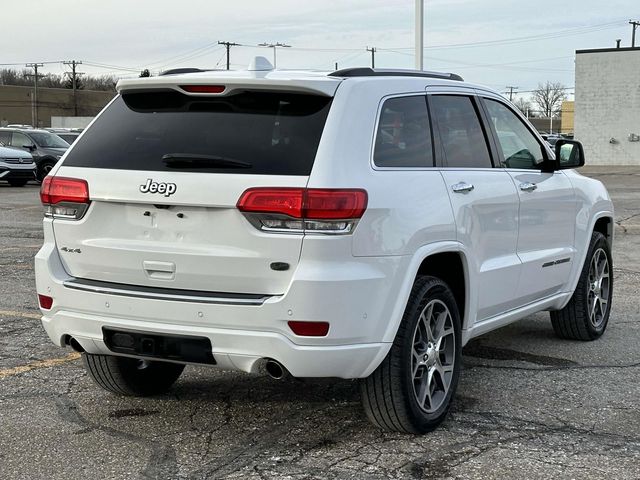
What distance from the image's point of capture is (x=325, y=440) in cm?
467

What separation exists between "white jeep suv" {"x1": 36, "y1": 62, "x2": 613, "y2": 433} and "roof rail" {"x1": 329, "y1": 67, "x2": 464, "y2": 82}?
14 mm

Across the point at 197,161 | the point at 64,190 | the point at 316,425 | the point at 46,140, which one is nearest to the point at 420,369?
the point at 316,425

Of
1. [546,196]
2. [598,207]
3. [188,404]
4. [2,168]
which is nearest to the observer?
[188,404]

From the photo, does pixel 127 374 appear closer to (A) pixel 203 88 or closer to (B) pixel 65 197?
(B) pixel 65 197

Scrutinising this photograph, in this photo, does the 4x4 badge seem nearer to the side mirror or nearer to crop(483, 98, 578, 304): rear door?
crop(483, 98, 578, 304): rear door

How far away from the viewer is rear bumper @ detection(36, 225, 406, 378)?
13.4 feet

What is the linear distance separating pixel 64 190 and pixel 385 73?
180 cm

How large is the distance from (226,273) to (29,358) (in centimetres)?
279

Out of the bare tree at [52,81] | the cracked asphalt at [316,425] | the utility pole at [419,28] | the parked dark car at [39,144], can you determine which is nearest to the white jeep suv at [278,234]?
the cracked asphalt at [316,425]

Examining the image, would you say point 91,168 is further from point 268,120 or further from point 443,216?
point 443,216

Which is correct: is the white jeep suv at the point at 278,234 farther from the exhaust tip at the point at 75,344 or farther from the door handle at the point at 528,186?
the door handle at the point at 528,186

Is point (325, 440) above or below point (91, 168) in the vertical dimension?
below

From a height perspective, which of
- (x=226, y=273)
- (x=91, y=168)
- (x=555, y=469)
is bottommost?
(x=555, y=469)

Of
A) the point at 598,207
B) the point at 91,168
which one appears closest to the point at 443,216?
the point at 91,168
